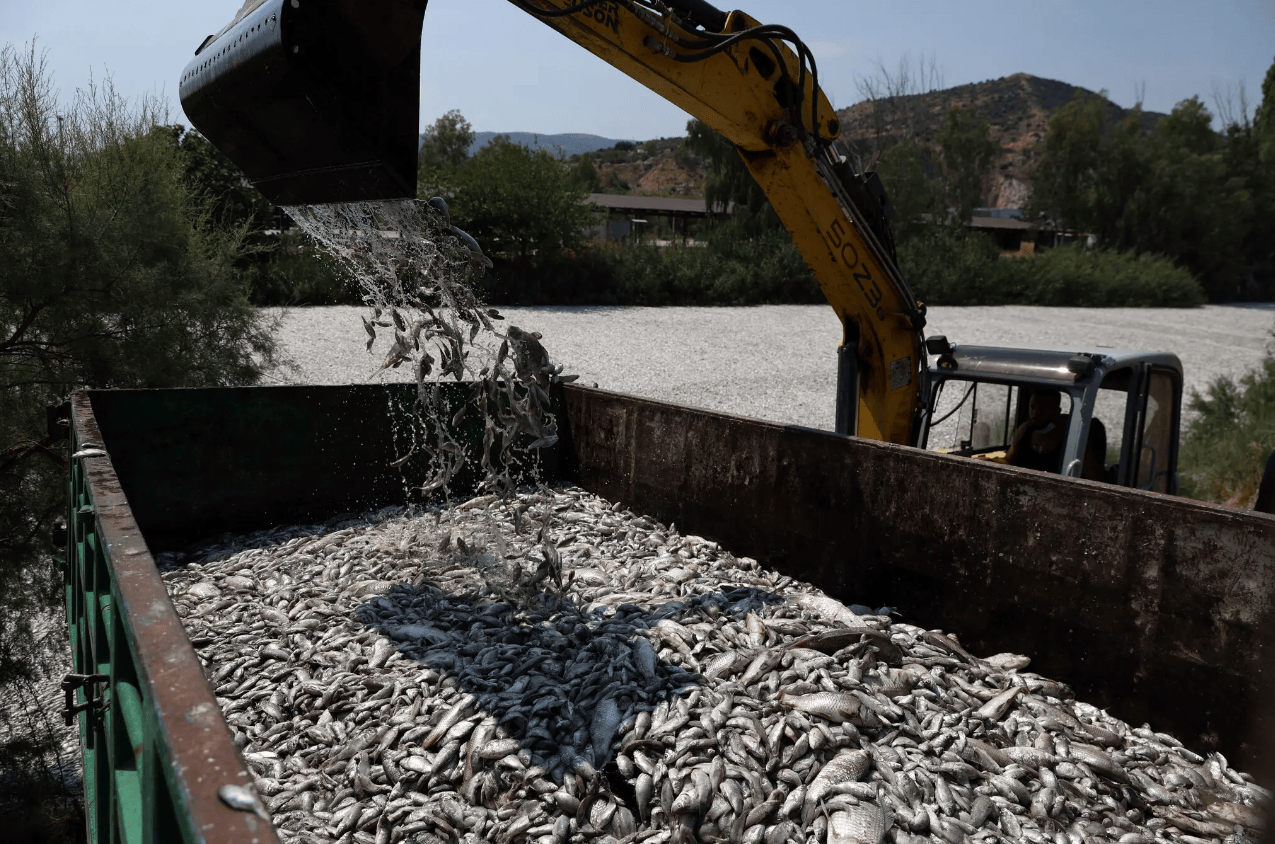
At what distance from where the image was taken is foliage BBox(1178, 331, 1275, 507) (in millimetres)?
7176

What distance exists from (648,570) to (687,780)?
64.6 inches

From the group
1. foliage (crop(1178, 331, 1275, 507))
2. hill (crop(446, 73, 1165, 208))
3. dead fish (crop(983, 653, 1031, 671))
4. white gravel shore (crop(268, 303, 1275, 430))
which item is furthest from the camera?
hill (crop(446, 73, 1165, 208))

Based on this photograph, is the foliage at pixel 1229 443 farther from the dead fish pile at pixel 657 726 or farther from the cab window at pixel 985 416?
the dead fish pile at pixel 657 726

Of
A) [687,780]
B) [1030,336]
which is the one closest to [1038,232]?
[1030,336]

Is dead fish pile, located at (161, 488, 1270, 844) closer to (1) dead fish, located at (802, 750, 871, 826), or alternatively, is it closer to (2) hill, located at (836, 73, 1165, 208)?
(1) dead fish, located at (802, 750, 871, 826)

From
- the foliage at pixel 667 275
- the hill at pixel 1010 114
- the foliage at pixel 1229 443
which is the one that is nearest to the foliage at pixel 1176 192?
the foliage at pixel 667 275

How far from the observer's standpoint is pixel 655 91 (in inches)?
142

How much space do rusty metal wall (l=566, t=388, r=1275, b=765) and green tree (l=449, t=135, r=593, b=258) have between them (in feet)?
48.6

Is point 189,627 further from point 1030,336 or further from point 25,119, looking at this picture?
point 1030,336

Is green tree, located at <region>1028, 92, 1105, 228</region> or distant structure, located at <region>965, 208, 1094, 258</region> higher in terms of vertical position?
green tree, located at <region>1028, 92, 1105, 228</region>

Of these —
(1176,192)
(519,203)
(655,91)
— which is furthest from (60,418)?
(1176,192)

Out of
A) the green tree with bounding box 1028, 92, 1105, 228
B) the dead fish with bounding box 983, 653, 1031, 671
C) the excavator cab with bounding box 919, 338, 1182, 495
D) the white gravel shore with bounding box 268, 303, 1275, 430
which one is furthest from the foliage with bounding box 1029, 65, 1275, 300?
the dead fish with bounding box 983, 653, 1031, 671

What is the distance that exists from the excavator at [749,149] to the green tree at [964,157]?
40.6m

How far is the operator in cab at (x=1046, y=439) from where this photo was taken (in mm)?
4031
